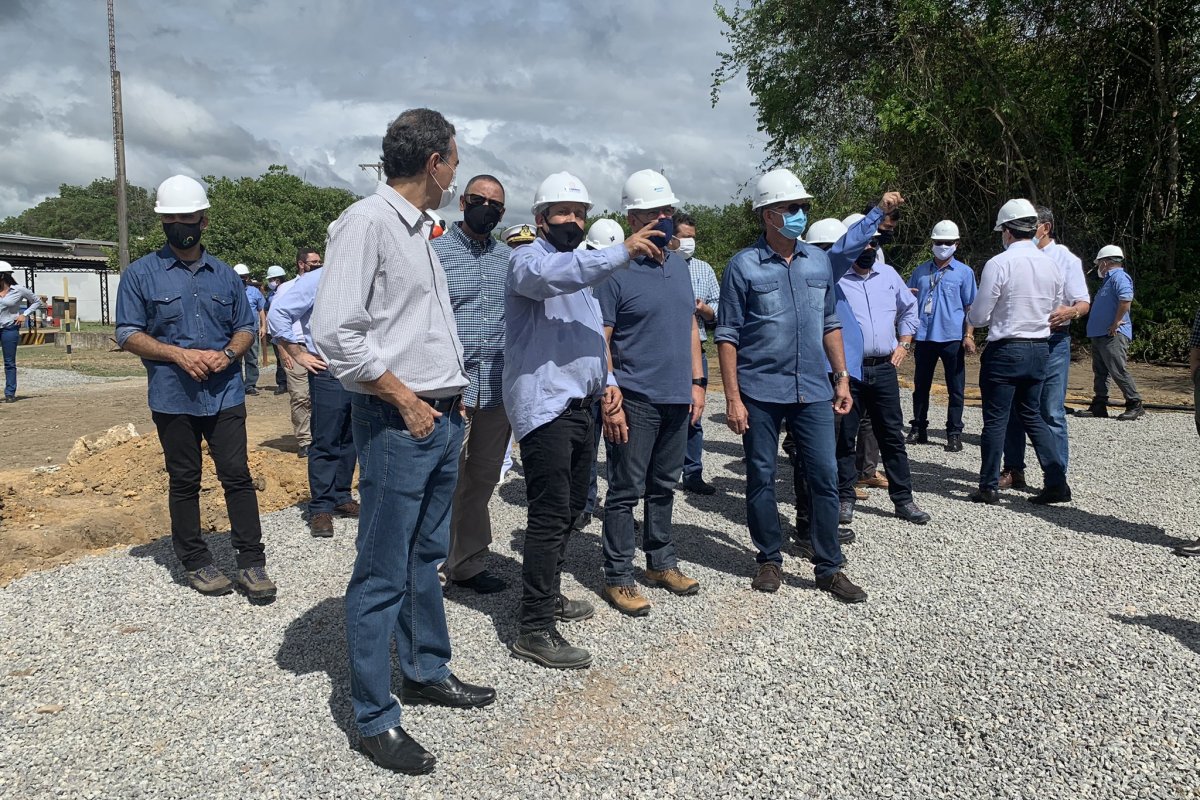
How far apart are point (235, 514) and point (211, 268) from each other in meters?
1.34

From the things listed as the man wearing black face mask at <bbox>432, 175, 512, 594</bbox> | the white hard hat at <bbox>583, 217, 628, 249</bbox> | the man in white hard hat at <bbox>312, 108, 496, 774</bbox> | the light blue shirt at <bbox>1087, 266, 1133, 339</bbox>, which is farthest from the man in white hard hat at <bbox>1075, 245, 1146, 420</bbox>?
the man in white hard hat at <bbox>312, 108, 496, 774</bbox>

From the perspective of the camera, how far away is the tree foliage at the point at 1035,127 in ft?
54.1


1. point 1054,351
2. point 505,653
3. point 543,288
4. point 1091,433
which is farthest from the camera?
point 1091,433

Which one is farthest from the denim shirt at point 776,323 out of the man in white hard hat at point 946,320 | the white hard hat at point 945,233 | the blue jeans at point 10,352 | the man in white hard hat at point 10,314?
the blue jeans at point 10,352

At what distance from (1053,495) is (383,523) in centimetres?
545

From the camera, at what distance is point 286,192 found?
3766 cm

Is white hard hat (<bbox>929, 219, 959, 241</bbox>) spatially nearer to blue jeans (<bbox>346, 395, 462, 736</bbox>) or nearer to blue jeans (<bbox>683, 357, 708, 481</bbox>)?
→ blue jeans (<bbox>683, 357, 708, 481</bbox>)

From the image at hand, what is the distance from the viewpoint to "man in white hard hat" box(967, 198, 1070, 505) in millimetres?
5945

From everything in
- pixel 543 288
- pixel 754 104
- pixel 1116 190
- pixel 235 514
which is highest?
pixel 754 104

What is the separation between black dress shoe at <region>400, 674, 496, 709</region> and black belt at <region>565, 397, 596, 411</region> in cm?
118

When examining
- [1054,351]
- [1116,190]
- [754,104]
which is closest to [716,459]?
[1054,351]

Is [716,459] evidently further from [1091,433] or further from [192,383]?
[192,383]

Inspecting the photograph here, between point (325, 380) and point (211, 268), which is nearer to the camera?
point (211, 268)

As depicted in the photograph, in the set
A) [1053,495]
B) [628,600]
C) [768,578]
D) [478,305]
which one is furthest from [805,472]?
[1053,495]
